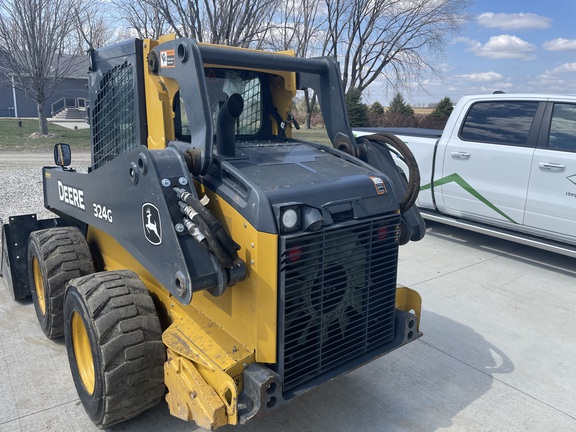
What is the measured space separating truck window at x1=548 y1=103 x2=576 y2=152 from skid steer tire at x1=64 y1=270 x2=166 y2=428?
4998 millimetres

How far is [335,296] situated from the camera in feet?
9.00

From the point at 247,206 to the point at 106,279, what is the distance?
113 cm

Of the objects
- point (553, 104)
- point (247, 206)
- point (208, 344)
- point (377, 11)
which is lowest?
point (208, 344)

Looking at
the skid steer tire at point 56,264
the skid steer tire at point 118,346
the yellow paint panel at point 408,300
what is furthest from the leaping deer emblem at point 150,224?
the yellow paint panel at point 408,300

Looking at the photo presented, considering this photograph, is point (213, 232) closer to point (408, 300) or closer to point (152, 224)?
point (152, 224)

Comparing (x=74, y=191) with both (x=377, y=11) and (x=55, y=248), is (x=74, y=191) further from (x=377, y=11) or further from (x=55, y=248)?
(x=377, y=11)

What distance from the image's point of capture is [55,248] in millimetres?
3803

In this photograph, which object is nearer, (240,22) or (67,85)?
(240,22)

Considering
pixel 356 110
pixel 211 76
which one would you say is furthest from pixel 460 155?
pixel 356 110

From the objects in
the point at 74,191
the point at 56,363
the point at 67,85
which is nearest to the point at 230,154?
the point at 74,191

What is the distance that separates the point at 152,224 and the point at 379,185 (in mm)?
1316

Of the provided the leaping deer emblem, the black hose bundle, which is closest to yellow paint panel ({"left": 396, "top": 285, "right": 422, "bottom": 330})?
the black hose bundle

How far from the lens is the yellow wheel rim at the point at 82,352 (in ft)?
10.1

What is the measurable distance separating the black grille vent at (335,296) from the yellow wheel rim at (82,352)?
1.31 meters
